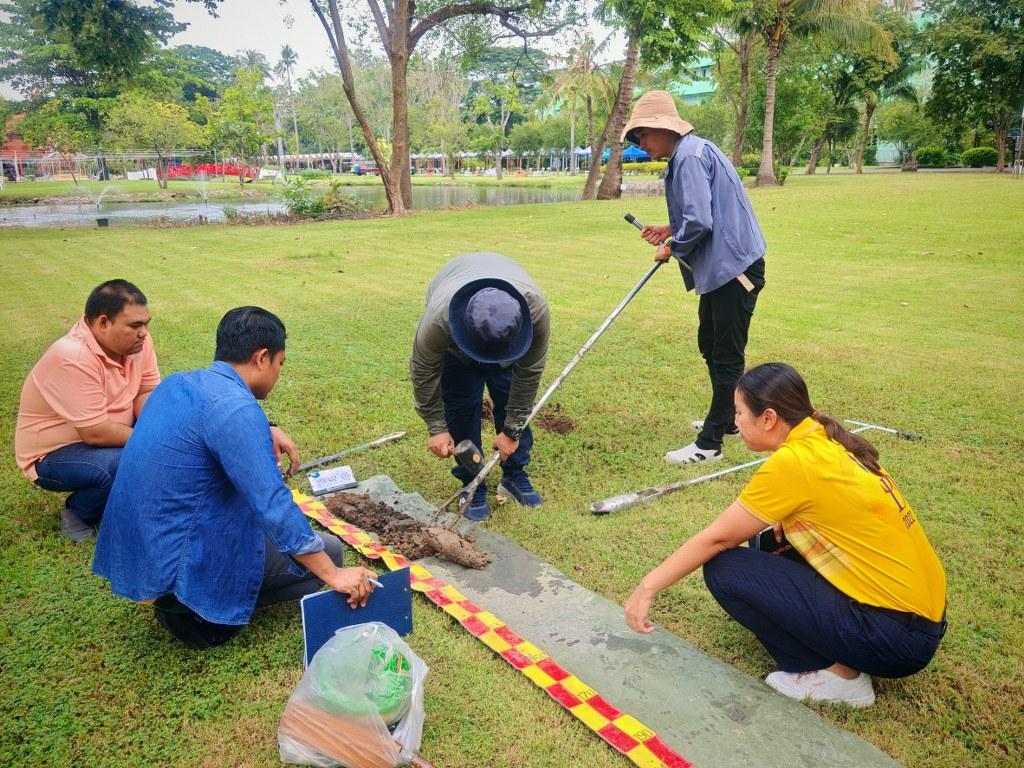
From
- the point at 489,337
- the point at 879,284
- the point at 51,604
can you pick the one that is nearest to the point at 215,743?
the point at 51,604

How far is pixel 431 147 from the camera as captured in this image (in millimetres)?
65750

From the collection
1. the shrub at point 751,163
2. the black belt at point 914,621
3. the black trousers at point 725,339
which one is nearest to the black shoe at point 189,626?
the black belt at point 914,621

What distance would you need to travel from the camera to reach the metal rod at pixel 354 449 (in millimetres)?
4547

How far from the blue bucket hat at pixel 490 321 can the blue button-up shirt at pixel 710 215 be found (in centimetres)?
152

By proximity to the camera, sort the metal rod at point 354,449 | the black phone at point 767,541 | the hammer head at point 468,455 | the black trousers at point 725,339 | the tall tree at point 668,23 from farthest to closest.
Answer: the tall tree at point 668,23, the metal rod at point 354,449, the black trousers at point 725,339, the hammer head at point 468,455, the black phone at point 767,541

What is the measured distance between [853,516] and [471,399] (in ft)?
7.18

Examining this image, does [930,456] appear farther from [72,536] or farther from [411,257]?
[411,257]

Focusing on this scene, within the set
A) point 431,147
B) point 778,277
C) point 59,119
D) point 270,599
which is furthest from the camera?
point 431,147

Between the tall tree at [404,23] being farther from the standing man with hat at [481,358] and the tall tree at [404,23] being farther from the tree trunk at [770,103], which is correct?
the standing man with hat at [481,358]

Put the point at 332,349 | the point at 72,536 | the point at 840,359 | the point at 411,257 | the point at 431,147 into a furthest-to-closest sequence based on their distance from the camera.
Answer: the point at 431,147, the point at 411,257, the point at 332,349, the point at 840,359, the point at 72,536

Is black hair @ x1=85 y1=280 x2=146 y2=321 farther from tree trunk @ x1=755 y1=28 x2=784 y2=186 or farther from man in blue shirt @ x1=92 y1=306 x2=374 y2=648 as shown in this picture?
tree trunk @ x1=755 y1=28 x2=784 y2=186

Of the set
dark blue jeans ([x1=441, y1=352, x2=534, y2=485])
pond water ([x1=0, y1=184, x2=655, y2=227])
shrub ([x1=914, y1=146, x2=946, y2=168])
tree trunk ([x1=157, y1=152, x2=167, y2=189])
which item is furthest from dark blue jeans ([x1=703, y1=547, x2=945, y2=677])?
shrub ([x1=914, y1=146, x2=946, y2=168])

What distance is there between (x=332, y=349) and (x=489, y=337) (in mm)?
4208

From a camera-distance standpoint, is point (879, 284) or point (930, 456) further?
point (879, 284)
